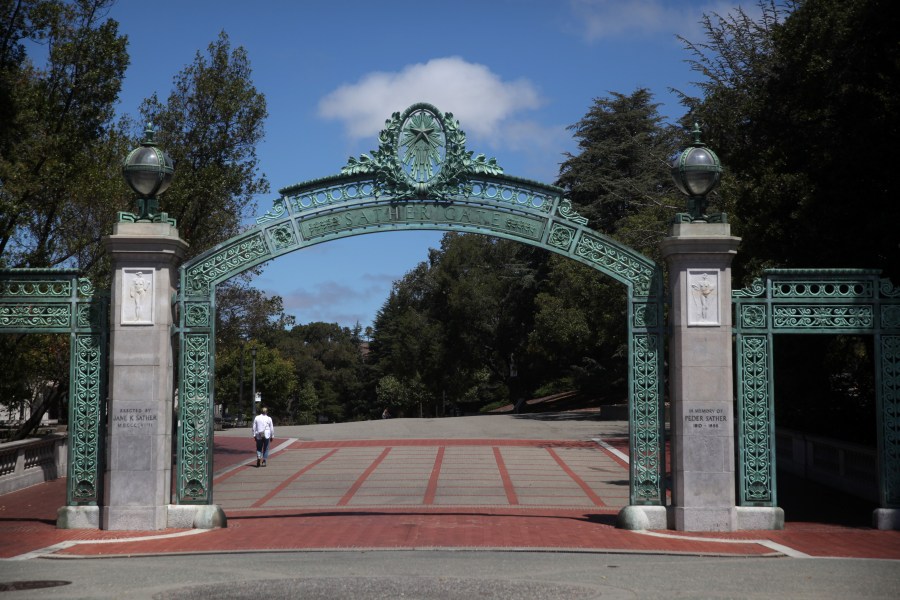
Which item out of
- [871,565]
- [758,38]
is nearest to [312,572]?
[871,565]

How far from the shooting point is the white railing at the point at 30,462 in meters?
19.0

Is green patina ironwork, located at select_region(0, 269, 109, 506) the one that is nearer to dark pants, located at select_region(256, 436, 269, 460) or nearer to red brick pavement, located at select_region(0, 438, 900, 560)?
red brick pavement, located at select_region(0, 438, 900, 560)

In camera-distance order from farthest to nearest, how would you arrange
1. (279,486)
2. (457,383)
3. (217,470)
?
(457,383)
(217,470)
(279,486)

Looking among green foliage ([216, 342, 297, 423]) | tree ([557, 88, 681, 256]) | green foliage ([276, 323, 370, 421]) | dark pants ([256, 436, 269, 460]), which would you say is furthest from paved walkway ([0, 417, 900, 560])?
green foliage ([276, 323, 370, 421])

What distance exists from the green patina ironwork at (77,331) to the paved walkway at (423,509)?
836 mm

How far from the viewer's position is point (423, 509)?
51.9 ft

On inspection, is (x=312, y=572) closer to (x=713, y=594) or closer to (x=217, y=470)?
(x=713, y=594)

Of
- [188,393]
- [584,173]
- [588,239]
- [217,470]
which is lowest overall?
[217,470]

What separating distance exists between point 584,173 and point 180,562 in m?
35.2

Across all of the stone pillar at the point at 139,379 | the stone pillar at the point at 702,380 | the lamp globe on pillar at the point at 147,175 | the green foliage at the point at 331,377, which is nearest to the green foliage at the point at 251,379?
the green foliage at the point at 331,377

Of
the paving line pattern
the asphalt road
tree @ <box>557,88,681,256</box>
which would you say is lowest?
the paving line pattern

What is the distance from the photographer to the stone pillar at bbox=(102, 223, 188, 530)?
13125 millimetres

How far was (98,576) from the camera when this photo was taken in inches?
387

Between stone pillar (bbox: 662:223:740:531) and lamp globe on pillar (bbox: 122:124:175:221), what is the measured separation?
6.84 metres
